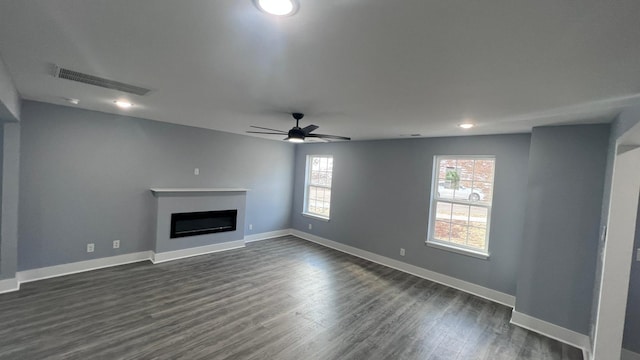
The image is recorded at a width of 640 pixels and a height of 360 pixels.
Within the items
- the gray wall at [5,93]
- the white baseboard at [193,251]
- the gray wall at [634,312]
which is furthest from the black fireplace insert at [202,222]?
the gray wall at [634,312]

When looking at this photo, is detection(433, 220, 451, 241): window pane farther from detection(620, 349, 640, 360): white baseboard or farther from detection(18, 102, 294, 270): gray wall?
detection(18, 102, 294, 270): gray wall

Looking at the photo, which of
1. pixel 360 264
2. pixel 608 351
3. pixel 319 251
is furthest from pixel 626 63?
pixel 319 251

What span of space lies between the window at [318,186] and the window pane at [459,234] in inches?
105

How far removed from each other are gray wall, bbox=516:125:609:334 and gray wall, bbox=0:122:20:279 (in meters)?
6.37

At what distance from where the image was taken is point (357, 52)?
1565 millimetres

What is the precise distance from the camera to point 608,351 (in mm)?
2309

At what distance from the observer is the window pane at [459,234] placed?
4.38 metres

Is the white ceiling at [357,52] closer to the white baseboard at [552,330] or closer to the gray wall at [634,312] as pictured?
the gray wall at [634,312]

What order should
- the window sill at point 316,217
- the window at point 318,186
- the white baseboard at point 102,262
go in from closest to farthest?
the white baseboard at point 102,262 < the window sill at point 316,217 < the window at point 318,186

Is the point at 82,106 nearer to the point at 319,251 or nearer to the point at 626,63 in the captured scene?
the point at 319,251

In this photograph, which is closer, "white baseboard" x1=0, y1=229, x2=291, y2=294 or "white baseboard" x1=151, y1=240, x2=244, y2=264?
"white baseboard" x1=0, y1=229, x2=291, y2=294

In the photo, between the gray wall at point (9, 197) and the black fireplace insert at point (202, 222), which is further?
the black fireplace insert at point (202, 222)

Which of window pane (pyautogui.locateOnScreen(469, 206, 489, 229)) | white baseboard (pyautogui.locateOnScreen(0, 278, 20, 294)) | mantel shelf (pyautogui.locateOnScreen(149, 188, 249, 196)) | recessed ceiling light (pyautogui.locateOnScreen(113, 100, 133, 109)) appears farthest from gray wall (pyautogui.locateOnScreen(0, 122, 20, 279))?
window pane (pyautogui.locateOnScreen(469, 206, 489, 229))

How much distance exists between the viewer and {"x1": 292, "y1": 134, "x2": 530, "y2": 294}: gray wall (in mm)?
3857
